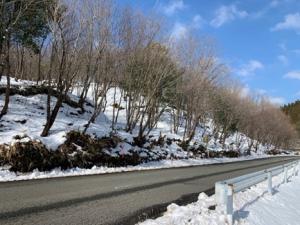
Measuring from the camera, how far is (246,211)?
9562mm

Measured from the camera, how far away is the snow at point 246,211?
A: 25.0ft

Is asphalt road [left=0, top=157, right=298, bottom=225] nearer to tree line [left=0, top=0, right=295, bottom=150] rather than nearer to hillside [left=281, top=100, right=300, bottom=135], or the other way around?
tree line [left=0, top=0, right=295, bottom=150]

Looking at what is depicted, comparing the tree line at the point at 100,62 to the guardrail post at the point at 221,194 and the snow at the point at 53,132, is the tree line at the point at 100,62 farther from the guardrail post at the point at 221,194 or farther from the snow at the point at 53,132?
the guardrail post at the point at 221,194

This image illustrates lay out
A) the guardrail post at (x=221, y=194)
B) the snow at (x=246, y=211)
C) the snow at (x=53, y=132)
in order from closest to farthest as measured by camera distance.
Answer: the snow at (x=246, y=211) < the guardrail post at (x=221, y=194) < the snow at (x=53, y=132)

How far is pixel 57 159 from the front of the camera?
16.9 metres

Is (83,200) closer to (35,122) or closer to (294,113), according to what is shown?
(35,122)

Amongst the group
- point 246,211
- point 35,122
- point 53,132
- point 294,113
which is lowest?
point 246,211

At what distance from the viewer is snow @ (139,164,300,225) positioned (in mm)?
7632

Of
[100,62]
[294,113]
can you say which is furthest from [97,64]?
[294,113]

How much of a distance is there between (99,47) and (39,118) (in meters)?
6.28

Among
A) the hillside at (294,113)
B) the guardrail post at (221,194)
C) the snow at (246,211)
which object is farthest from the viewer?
the hillside at (294,113)

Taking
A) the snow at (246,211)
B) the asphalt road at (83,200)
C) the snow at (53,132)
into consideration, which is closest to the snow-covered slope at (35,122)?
the snow at (53,132)

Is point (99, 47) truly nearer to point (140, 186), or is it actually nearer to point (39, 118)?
point (39, 118)

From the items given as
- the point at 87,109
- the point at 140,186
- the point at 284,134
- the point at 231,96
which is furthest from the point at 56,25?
the point at 284,134
